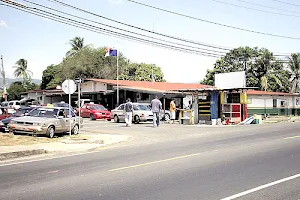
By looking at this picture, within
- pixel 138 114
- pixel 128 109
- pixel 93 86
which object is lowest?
pixel 138 114

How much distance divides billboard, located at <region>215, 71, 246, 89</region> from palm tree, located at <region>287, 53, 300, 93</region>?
27375 mm

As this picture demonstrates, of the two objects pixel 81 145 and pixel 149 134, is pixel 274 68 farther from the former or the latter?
pixel 81 145

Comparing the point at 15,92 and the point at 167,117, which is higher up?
the point at 15,92

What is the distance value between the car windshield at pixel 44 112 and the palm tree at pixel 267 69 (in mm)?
39623

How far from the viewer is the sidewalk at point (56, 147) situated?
12049mm

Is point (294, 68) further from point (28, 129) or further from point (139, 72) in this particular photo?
point (28, 129)

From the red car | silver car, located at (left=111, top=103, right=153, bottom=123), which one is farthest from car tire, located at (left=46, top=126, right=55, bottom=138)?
the red car

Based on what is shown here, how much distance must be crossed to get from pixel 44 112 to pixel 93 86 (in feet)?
74.8

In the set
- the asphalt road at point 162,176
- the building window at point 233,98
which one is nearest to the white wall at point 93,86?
the building window at point 233,98

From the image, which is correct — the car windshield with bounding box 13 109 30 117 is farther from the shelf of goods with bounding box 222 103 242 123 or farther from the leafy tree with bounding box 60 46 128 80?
the leafy tree with bounding box 60 46 128 80

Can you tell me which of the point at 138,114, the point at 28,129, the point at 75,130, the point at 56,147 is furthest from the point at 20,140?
the point at 138,114

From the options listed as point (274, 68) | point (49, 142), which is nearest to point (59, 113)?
point (49, 142)

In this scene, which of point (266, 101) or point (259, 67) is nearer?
point (266, 101)

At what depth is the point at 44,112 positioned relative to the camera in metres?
17.5
